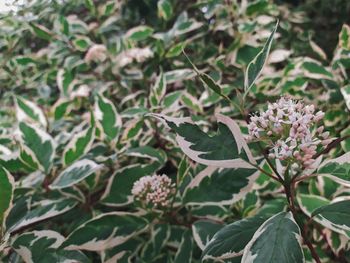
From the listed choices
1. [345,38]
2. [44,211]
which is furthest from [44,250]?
[345,38]

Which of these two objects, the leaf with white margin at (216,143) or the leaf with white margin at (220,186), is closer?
the leaf with white margin at (216,143)

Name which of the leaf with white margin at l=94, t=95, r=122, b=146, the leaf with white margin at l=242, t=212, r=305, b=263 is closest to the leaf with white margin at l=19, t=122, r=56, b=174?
the leaf with white margin at l=94, t=95, r=122, b=146

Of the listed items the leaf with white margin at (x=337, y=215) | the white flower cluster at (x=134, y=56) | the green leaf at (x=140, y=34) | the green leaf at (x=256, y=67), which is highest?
the green leaf at (x=256, y=67)

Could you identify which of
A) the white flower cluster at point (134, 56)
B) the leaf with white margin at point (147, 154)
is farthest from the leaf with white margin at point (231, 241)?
the white flower cluster at point (134, 56)

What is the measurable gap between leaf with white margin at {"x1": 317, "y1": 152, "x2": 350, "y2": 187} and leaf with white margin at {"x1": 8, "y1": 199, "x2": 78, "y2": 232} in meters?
0.51

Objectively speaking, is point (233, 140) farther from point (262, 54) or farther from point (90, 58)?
point (90, 58)

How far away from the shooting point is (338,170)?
617 millimetres

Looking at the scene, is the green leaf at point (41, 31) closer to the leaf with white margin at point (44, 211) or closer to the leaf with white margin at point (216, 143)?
the leaf with white margin at point (44, 211)

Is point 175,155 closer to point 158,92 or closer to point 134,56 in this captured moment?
point 158,92

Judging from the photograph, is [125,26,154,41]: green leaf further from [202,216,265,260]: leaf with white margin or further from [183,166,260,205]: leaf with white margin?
[202,216,265,260]: leaf with white margin

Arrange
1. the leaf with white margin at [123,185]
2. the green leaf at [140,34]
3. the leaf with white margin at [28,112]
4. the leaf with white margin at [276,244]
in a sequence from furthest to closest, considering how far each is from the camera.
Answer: the green leaf at [140,34], the leaf with white margin at [28,112], the leaf with white margin at [123,185], the leaf with white margin at [276,244]

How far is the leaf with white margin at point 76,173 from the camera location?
0.83 meters

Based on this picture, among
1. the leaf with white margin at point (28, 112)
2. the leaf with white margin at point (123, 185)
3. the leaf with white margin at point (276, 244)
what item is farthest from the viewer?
the leaf with white margin at point (28, 112)

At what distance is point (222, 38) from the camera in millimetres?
1757
